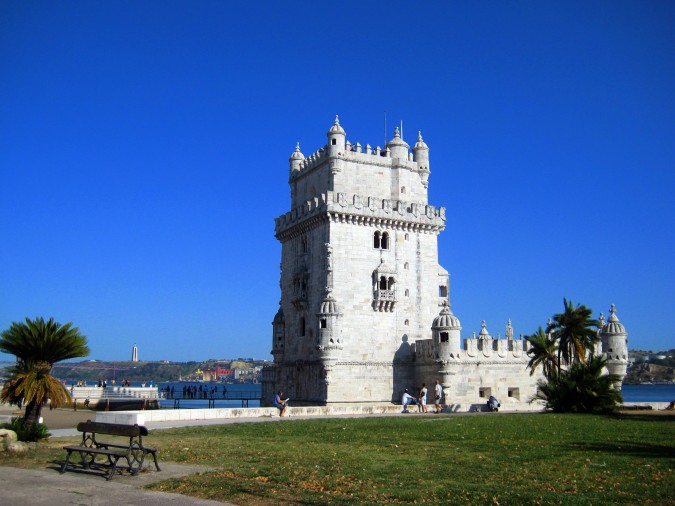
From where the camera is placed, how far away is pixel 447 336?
141 ft

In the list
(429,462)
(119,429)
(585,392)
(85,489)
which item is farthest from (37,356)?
(585,392)

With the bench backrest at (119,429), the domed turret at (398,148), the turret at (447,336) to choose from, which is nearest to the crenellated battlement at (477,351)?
the turret at (447,336)

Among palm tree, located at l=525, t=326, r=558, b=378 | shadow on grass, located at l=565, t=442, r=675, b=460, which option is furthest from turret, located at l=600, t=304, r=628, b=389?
shadow on grass, located at l=565, t=442, r=675, b=460

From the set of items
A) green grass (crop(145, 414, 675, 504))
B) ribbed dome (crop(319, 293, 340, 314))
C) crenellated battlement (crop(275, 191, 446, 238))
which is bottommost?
green grass (crop(145, 414, 675, 504))

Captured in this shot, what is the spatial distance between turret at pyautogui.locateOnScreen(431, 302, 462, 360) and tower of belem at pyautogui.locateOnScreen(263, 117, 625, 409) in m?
0.06

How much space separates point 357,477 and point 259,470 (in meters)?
2.33

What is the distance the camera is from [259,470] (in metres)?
15.6

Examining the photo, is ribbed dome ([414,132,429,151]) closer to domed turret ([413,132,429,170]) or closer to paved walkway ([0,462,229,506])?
domed turret ([413,132,429,170])

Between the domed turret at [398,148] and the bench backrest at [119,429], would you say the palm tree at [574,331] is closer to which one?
the domed turret at [398,148]

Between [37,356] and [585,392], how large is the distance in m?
24.1

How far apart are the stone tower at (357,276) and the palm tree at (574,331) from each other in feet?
29.4

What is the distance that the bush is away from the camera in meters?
20.3

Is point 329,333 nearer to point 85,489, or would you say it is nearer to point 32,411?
point 32,411

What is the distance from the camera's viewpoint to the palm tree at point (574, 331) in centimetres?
4025
